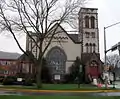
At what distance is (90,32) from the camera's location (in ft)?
247

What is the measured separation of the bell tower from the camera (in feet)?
243

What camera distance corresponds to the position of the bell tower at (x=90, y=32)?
73.9 meters

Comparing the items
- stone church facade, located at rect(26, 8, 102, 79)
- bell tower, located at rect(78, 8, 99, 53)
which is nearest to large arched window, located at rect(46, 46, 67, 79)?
stone church facade, located at rect(26, 8, 102, 79)

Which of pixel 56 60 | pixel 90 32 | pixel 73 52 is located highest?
pixel 90 32

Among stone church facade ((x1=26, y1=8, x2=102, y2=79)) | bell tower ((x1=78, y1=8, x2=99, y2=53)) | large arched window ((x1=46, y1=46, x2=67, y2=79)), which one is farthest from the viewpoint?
bell tower ((x1=78, y1=8, x2=99, y2=53))

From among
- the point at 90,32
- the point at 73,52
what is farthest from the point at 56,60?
the point at 90,32

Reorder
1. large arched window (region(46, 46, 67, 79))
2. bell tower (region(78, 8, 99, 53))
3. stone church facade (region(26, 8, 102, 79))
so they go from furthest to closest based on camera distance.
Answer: bell tower (region(78, 8, 99, 53)) < large arched window (region(46, 46, 67, 79)) < stone church facade (region(26, 8, 102, 79))

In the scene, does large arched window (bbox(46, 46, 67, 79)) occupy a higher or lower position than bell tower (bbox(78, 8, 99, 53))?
lower

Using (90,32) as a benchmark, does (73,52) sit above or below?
below

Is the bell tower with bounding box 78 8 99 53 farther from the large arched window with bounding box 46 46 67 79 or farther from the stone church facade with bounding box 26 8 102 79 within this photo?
the large arched window with bounding box 46 46 67 79

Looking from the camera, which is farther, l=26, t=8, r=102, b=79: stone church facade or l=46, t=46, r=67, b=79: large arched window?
l=46, t=46, r=67, b=79: large arched window

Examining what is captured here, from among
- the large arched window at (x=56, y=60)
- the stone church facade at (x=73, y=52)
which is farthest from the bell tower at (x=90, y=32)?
the large arched window at (x=56, y=60)

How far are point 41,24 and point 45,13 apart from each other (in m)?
1.94

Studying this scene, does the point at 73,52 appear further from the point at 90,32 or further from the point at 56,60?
the point at 90,32
